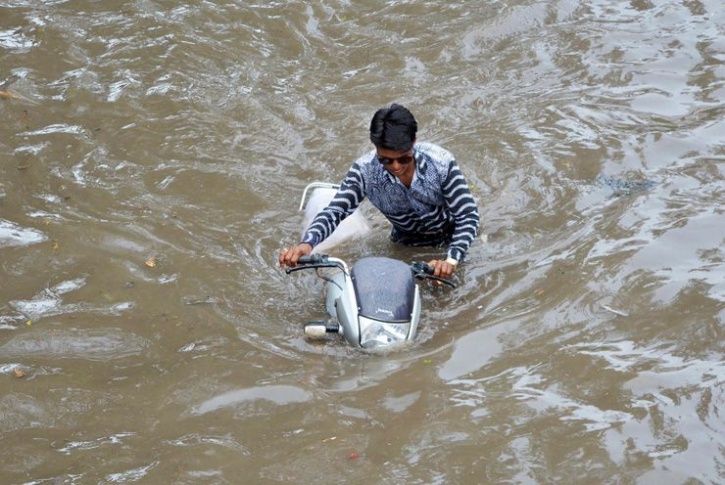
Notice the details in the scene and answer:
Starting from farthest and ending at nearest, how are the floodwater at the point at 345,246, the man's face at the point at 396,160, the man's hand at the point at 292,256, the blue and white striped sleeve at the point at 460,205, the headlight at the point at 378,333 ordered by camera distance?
the blue and white striped sleeve at the point at 460,205 < the man's hand at the point at 292,256 < the man's face at the point at 396,160 < the headlight at the point at 378,333 < the floodwater at the point at 345,246

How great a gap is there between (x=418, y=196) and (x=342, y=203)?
47 cm

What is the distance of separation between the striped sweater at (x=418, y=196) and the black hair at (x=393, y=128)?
458 mm

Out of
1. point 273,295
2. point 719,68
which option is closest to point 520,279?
point 273,295

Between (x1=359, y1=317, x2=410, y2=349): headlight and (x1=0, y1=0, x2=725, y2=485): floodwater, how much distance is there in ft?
0.28

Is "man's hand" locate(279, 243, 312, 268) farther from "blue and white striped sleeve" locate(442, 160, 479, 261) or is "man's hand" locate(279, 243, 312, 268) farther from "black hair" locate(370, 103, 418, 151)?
"blue and white striped sleeve" locate(442, 160, 479, 261)

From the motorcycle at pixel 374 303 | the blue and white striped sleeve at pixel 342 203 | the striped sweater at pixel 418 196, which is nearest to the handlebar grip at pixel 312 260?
the motorcycle at pixel 374 303

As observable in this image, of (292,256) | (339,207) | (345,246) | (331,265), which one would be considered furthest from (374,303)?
(345,246)

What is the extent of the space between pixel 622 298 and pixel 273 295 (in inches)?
83.3

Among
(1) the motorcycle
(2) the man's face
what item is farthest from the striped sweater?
(1) the motorcycle

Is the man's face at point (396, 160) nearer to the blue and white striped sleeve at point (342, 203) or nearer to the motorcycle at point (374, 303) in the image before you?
the blue and white striped sleeve at point (342, 203)

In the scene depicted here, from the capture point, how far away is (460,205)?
5543 millimetres

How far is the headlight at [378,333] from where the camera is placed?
191 inches

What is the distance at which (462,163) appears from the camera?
25.0 ft

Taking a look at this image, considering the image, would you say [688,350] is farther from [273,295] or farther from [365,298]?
[273,295]
